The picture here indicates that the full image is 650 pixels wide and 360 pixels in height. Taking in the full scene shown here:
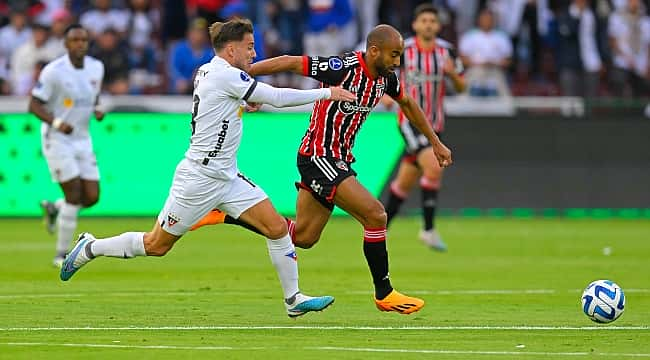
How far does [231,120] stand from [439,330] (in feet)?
7.06

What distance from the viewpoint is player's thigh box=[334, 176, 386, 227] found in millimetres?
11141

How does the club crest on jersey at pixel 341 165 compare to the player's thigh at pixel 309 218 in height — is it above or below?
above

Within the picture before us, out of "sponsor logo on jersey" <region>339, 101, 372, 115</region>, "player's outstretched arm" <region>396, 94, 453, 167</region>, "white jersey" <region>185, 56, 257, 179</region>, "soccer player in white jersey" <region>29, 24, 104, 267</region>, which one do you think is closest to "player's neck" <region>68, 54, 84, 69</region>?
"soccer player in white jersey" <region>29, 24, 104, 267</region>

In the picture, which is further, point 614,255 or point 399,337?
point 614,255

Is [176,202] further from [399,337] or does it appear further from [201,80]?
[399,337]

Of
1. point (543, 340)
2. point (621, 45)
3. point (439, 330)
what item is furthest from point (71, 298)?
point (621, 45)

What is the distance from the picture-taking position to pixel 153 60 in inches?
959

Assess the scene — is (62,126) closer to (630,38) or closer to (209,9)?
(209,9)

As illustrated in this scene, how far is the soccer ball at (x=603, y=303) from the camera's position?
1034 cm

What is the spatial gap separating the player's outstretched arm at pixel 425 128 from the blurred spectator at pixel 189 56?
12203 mm

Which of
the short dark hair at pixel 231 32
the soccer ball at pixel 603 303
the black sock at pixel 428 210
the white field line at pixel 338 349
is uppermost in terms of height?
the short dark hair at pixel 231 32

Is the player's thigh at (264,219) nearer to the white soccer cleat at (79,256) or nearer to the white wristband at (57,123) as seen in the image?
the white soccer cleat at (79,256)

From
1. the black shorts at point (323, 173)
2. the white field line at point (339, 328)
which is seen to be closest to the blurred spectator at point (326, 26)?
the black shorts at point (323, 173)

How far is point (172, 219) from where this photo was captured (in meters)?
10.7
